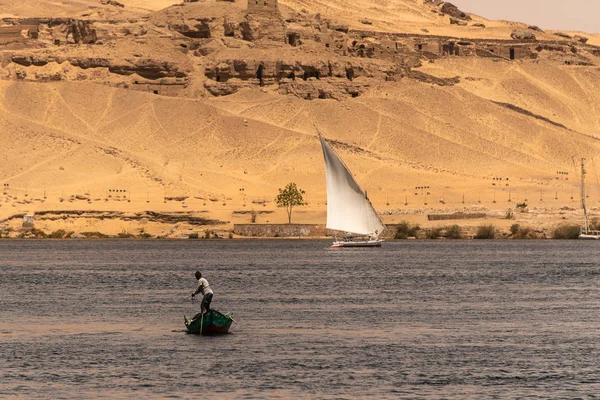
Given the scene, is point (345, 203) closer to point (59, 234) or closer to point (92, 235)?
point (92, 235)

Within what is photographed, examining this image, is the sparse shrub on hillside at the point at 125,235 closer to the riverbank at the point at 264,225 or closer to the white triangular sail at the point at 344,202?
the riverbank at the point at 264,225

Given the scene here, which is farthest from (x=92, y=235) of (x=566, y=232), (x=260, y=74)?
(x=260, y=74)

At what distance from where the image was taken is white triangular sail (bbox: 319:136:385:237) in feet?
323

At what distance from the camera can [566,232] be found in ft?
412

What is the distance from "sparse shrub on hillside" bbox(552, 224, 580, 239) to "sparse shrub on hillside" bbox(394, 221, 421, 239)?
37.0ft

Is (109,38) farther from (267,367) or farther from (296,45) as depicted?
(267,367)

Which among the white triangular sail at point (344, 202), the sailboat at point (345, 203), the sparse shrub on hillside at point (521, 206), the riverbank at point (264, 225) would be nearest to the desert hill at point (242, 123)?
the riverbank at point (264, 225)

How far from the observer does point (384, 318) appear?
184 feet

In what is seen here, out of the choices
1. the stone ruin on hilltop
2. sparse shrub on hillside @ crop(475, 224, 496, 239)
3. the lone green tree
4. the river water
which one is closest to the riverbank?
sparse shrub on hillside @ crop(475, 224, 496, 239)

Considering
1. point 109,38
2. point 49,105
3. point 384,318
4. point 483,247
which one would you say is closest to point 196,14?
point 109,38

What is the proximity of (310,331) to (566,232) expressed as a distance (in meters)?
77.1

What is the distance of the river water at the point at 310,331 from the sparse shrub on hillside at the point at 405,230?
1256 inches

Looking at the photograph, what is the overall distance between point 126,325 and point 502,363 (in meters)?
15.3

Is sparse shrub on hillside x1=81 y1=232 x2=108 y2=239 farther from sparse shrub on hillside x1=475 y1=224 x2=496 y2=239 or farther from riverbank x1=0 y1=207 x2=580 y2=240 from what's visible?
sparse shrub on hillside x1=475 y1=224 x2=496 y2=239
